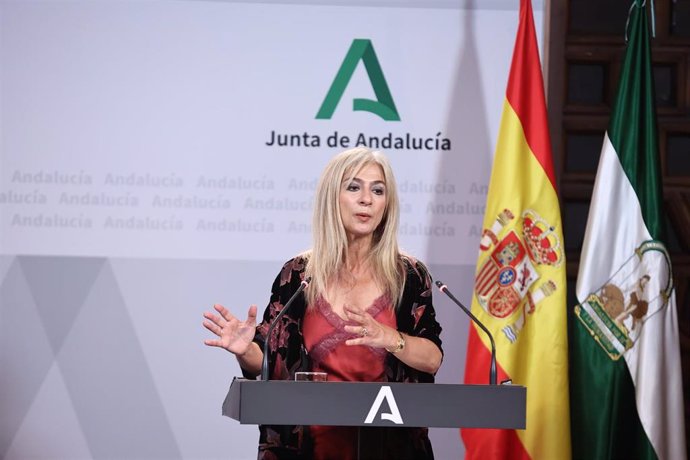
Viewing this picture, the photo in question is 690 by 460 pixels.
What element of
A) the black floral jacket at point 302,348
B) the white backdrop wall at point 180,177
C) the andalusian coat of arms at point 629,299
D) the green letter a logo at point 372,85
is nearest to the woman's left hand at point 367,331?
the black floral jacket at point 302,348

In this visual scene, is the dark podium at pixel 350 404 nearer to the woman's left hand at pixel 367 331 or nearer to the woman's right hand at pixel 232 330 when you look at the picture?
the woman's left hand at pixel 367 331

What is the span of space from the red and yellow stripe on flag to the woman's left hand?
1.85 meters

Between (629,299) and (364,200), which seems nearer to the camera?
(364,200)

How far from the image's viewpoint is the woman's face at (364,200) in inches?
118

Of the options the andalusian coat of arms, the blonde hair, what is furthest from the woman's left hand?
the andalusian coat of arms

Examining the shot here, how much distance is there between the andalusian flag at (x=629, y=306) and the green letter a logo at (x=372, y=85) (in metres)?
1.05

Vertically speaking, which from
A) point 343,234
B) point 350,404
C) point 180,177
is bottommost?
point 350,404

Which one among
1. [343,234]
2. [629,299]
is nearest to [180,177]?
[343,234]

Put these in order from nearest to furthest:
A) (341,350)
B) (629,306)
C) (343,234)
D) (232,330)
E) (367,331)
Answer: (367,331) → (232,330) → (341,350) → (343,234) → (629,306)

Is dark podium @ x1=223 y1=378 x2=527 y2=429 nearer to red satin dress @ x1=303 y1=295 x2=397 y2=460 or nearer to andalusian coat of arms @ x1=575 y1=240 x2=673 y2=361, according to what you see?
red satin dress @ x1=303 y1=295 x2=397 y2=460

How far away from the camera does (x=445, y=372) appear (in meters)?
4.71

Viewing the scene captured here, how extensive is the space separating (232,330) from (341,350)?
421 mm

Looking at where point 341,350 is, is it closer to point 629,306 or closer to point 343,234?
point 343,234

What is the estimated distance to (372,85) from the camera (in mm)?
4734
